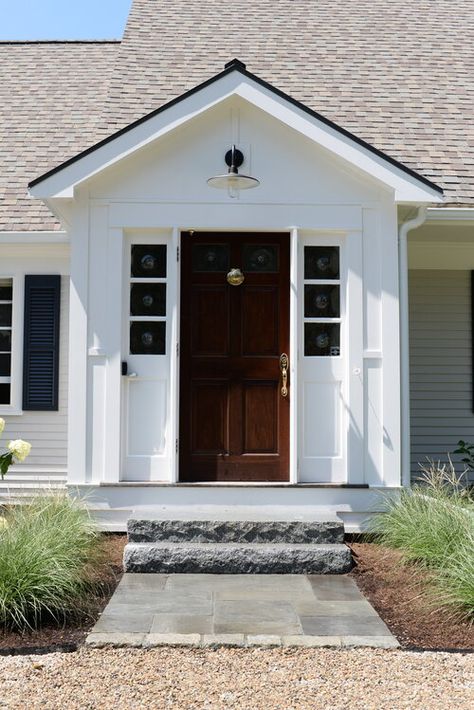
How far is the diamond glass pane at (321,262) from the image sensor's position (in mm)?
6582

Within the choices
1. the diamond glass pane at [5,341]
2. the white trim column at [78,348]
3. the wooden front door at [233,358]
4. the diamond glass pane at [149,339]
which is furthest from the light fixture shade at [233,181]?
the diamond glass pane at [5,341]

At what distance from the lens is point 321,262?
660 cm

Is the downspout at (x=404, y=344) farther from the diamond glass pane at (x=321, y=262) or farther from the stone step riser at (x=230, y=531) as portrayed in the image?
the stone step riser at (x=230, y=531)

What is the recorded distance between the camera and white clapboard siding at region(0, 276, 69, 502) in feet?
25.6

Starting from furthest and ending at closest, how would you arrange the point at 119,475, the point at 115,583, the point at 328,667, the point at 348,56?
the point at 348,56 → the point at 119,475 → the point at 115,583 → the point at 328,667

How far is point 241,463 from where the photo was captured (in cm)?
648

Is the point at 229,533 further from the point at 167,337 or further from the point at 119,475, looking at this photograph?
the point at 167,337

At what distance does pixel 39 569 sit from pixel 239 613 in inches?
51.0

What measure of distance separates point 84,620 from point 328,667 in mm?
1586

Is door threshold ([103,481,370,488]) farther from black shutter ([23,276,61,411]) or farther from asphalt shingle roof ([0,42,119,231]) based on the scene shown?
asphalt shingle roof ([0,42,119,231])

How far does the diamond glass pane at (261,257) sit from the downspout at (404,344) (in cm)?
118

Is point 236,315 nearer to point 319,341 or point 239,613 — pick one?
point 319,341

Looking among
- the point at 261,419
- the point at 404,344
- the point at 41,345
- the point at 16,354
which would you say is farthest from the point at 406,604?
the point at 16,354

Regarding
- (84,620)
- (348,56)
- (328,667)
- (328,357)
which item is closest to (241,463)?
(328,357)
